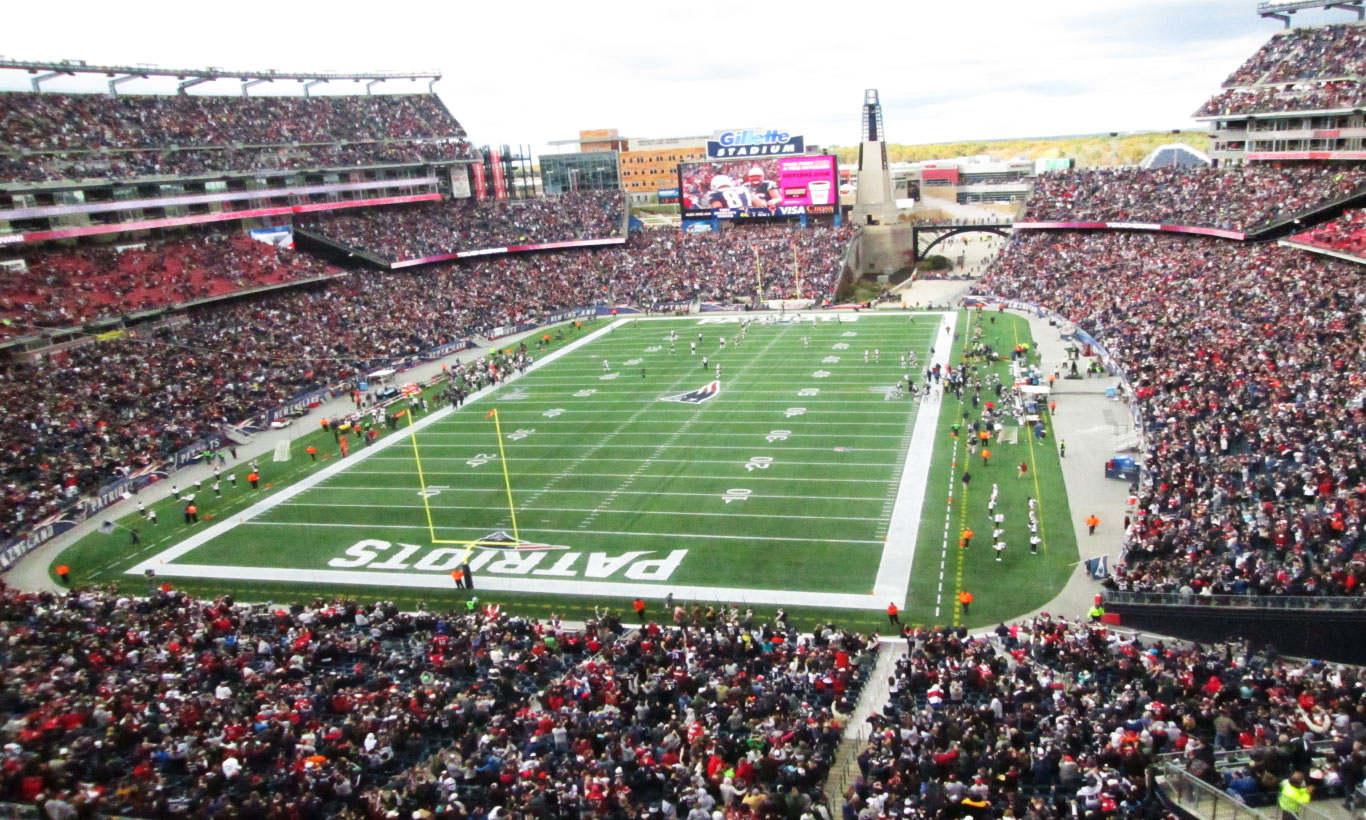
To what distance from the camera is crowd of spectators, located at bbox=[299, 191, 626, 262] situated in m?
58.1

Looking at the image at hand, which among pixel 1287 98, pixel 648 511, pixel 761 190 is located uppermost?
pixel 1287 98

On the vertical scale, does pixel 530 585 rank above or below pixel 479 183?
below

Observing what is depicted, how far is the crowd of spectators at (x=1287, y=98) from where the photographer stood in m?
45.3

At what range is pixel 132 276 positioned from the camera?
4344 cm

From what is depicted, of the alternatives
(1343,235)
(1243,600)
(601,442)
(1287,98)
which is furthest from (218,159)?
(1287,98)

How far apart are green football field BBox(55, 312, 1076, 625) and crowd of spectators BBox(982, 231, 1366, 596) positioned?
2808 mm

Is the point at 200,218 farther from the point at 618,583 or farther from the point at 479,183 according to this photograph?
the point at 618,583

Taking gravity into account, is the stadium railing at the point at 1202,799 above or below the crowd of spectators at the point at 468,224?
below

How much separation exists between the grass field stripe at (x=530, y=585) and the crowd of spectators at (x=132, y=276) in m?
19.4

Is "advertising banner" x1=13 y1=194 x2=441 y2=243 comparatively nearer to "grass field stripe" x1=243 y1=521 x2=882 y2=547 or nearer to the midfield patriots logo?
"grass field stripe" x1=243 y1=521 x2=882 y2=547

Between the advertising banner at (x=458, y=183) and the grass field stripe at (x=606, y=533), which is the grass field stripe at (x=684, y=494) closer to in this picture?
the grass field stripe at (x=606, y=533)

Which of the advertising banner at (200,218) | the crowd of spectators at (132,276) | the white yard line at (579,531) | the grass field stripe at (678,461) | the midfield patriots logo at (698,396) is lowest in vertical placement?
the white yard line at (579,531)

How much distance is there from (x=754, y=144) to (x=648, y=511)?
152 ft

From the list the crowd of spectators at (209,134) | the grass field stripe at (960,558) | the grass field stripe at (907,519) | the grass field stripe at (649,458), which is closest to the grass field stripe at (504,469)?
the grass field stripe at (649,458)
